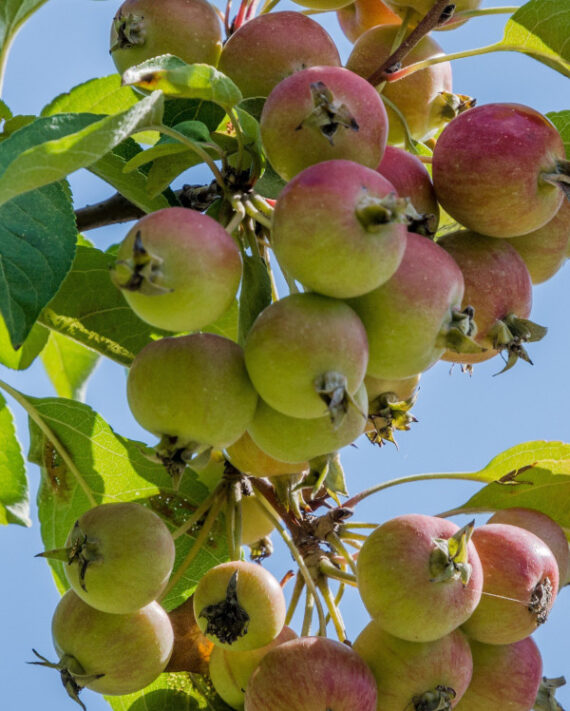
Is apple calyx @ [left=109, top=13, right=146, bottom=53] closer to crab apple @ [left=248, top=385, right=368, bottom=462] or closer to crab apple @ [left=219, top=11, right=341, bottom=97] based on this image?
crab apple @ [left=219, top=11, right=341, bottom=97]

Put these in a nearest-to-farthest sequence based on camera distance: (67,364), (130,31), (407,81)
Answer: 1. (130,31)
2. (407,81)
3. (67,364)

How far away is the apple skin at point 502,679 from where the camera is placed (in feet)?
6.34

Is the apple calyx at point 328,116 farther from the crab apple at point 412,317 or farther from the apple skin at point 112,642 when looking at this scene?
the apple skin at point 112,642

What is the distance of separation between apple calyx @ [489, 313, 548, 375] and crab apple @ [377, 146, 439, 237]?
0.21m

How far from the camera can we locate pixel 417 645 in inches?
72.2

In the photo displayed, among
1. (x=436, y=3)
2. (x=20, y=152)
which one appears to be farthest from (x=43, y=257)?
(x=436, y=3)

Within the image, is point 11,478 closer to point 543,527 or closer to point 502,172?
point 543,527

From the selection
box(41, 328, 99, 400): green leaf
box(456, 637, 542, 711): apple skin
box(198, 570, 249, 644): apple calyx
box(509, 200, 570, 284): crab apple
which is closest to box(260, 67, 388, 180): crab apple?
box(509, 200, 570, 284): crab apple

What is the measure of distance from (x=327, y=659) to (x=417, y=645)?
0.17 metres

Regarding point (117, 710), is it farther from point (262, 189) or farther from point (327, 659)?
point (262, 189)

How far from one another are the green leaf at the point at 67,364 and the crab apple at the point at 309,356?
1746 mm

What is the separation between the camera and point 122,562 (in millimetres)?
1732

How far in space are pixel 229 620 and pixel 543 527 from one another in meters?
0.74

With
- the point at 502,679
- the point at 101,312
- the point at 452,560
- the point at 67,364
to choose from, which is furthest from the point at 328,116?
the point at 67,364
